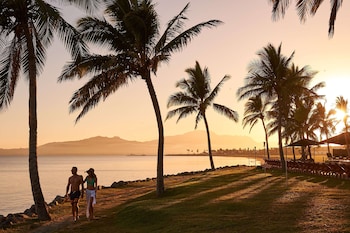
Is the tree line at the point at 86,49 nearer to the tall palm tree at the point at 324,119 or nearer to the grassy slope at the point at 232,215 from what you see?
the grassy slope at the point at 232,215

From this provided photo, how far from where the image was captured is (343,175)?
20406 mm

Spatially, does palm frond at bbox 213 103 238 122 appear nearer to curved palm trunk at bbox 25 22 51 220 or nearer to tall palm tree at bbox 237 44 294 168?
tall palm tree at bbox 237 44 294 168

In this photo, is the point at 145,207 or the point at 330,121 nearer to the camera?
the point at 145,207

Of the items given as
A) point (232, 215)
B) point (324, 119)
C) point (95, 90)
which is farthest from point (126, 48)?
point (324, 119)

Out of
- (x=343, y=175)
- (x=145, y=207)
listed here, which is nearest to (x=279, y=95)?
(x=343, y=175)

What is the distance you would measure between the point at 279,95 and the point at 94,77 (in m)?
15.3

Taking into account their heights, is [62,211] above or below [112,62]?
below

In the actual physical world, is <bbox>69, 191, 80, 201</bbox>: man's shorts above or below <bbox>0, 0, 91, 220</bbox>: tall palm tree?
below

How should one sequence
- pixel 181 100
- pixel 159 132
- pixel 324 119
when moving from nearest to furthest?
pixel 159 132
pixel 181 100
pixel 324 119

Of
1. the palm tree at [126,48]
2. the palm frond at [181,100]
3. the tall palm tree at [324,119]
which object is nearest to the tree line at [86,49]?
the palm tree at [126,48]

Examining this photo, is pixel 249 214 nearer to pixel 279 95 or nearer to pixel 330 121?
pixel 279 95

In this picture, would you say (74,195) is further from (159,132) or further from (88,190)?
(159,132)

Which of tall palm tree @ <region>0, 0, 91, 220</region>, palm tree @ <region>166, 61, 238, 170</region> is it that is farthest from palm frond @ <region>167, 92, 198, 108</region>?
tall palm tree @ <region>0, 0, 91, 220</region>

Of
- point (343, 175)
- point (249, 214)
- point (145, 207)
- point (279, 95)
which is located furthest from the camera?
point (279, 95)
